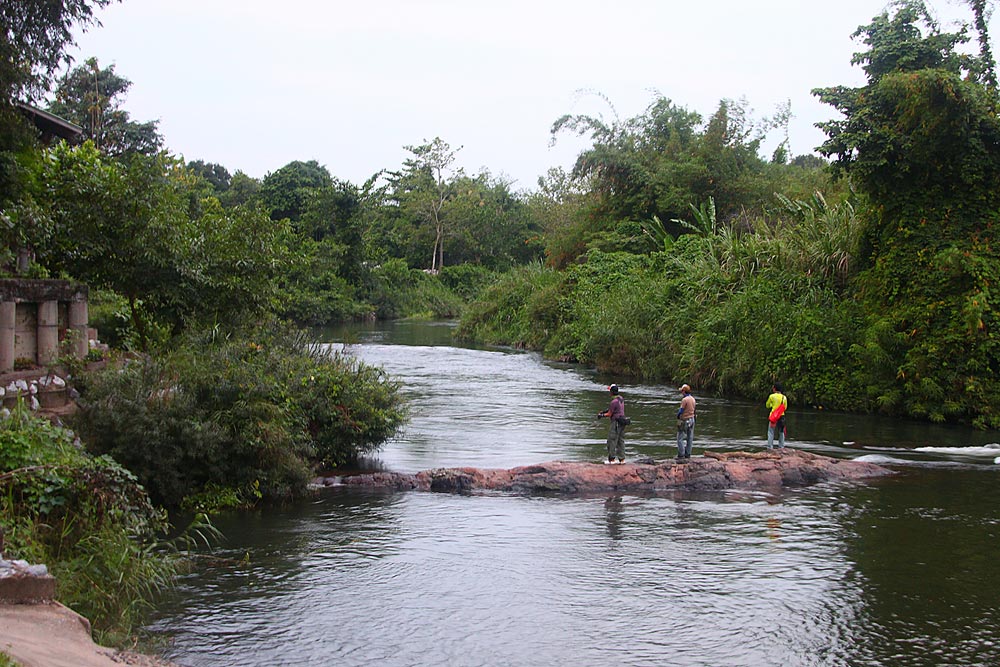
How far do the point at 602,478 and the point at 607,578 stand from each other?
14.6 ft

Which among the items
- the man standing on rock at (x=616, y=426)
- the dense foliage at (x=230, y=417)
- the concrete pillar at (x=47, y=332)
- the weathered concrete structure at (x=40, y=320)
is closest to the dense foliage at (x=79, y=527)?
the dense foliage at (x=230, y=417)

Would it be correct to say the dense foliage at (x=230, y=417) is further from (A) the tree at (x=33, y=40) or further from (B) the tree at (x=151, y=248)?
(A) the tree at (x=33, y=40)

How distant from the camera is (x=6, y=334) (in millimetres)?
13305

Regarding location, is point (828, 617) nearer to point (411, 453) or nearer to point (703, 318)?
point (411, 453)

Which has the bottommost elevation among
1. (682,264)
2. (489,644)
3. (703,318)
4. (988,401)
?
(489,644)

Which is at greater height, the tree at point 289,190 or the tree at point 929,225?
the tree at point 289,190

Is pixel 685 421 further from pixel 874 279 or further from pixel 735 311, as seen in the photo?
pixel 735 311

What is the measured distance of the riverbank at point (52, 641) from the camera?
20.6 feet

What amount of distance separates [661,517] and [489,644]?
5.50 metres

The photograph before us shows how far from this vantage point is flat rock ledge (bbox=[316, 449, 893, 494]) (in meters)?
15.4

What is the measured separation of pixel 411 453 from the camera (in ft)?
61.2

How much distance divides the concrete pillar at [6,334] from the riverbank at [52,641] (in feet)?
22.6

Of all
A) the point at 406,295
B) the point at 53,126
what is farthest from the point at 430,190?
the point at 53,126

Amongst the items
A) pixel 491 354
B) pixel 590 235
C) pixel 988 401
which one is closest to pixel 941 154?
pixel 988 401
